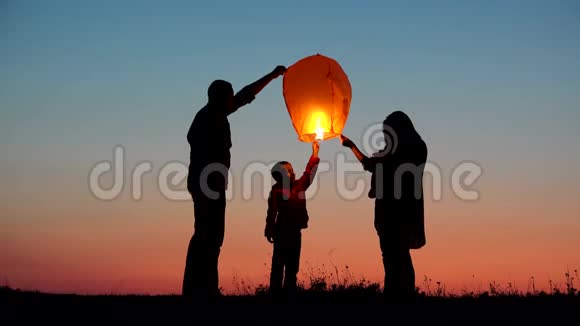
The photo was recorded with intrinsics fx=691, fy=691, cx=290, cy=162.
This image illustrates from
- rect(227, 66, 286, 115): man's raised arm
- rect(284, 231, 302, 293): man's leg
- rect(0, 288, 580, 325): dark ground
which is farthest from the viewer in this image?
rect(284, 231, 302, 293): man's leg

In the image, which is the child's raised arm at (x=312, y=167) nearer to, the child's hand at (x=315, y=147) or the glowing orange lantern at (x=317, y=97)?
the child's hand at (x=315, y=147)

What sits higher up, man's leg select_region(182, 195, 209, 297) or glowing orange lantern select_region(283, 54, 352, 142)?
glowing orange lantern select_region(283, 54, 352, 142)

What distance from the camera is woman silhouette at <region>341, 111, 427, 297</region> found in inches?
332

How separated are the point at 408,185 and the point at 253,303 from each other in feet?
7.82

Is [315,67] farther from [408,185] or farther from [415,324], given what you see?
[415,324]

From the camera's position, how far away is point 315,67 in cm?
964

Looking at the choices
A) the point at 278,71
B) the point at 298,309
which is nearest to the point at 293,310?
the point at 298,309

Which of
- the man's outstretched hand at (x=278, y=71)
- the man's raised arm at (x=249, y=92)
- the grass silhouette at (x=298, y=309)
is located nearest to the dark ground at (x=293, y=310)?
the grass silhouette at (x=298, y=309)

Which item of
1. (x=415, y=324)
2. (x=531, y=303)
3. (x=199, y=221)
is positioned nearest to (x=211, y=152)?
(x=199, y=221)

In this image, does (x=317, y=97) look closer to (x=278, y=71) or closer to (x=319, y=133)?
(x=319, y=133)

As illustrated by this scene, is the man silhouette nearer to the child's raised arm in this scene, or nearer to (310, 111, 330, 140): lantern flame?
(310, 111, 330, 140): lantern flame

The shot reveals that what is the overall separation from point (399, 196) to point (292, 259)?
7.07 feet

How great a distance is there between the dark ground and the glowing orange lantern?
233 centimetres

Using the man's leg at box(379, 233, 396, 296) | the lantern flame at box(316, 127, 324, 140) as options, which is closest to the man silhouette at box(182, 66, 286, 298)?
the lantern flame at box(316, 127, 324, 140)
